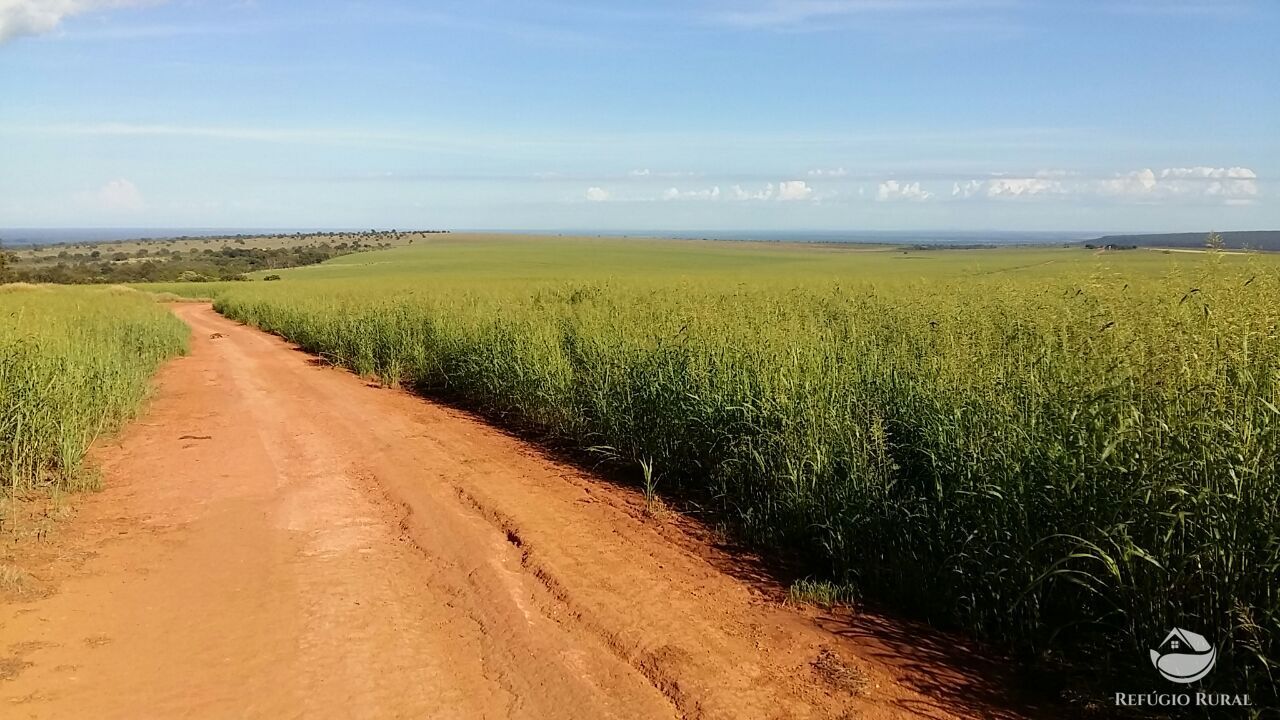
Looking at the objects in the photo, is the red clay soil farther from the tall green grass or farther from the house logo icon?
the house logo icon

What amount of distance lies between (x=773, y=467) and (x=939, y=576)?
168cm

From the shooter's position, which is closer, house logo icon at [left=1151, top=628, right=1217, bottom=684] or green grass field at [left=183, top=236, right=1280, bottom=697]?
house logo icon at [left=1151, top=628, right=1217, bottom=684]

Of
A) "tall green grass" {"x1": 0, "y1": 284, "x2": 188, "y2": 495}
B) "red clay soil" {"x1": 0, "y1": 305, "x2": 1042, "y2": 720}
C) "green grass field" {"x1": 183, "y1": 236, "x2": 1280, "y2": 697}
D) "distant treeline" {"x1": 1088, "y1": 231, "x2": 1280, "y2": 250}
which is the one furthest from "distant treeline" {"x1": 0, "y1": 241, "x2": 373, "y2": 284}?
"distant treeline" {"x1": 1088, "y1": 231, "x2": 1280, "y2": 250}

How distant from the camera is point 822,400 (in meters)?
6.05

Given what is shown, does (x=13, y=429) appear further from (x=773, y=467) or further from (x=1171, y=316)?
(x=1171, y=316)

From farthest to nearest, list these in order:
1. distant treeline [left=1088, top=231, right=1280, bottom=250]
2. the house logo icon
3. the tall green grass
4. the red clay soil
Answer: the tall green grass
distant treeline [left=1088, top=231, right=1280, bottom=250]
the red clay soil
the house logo icon

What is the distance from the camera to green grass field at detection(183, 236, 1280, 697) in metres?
3.50

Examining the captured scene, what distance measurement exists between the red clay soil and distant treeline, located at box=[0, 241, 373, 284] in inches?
2276

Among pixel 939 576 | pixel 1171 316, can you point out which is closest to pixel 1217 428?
pixel 1171 316

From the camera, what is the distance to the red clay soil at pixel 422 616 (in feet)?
12.0

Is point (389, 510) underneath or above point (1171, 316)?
underneath

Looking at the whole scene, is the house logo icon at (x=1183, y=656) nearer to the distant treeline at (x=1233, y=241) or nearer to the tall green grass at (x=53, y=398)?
the distant treeline at (x=1233, y=241)

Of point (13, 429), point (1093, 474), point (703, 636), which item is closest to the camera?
point (1093, 474)

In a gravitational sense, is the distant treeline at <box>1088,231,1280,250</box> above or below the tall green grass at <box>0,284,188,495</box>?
above
